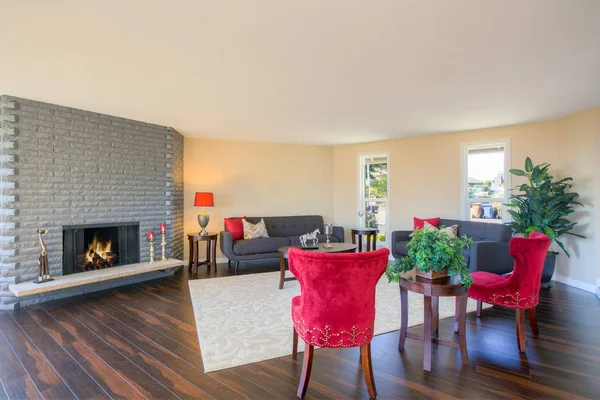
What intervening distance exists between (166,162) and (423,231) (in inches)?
176

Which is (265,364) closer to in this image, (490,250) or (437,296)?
(437,296)

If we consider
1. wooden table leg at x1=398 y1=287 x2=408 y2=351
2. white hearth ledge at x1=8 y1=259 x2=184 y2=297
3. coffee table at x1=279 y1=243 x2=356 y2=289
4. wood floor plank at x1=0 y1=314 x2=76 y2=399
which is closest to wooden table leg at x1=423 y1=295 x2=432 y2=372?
wooden table leg at x1=398 y1=287 x2=408 y2=351

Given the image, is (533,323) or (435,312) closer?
(435,312)

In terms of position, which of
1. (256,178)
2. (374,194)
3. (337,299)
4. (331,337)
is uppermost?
(256,178)

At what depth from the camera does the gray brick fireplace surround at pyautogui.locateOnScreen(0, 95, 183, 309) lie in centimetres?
396

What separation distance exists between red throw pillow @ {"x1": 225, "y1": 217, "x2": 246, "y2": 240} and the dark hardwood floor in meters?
2.69

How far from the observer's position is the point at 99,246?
493 cm

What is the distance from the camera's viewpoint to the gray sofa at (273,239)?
592 centimetres

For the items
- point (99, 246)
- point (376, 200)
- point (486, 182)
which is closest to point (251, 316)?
point (99, 246)

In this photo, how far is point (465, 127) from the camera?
18.6 feet

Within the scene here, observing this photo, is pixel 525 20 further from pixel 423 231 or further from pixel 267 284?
pixel 267 284

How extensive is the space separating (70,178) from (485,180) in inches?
256

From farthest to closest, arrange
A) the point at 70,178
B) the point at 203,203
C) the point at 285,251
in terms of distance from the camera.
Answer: the point at 203,203 → the point at 285,251 → the point at 70,178

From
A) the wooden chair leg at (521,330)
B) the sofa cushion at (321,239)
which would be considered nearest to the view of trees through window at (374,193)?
the sofa cushion at (321,239)
